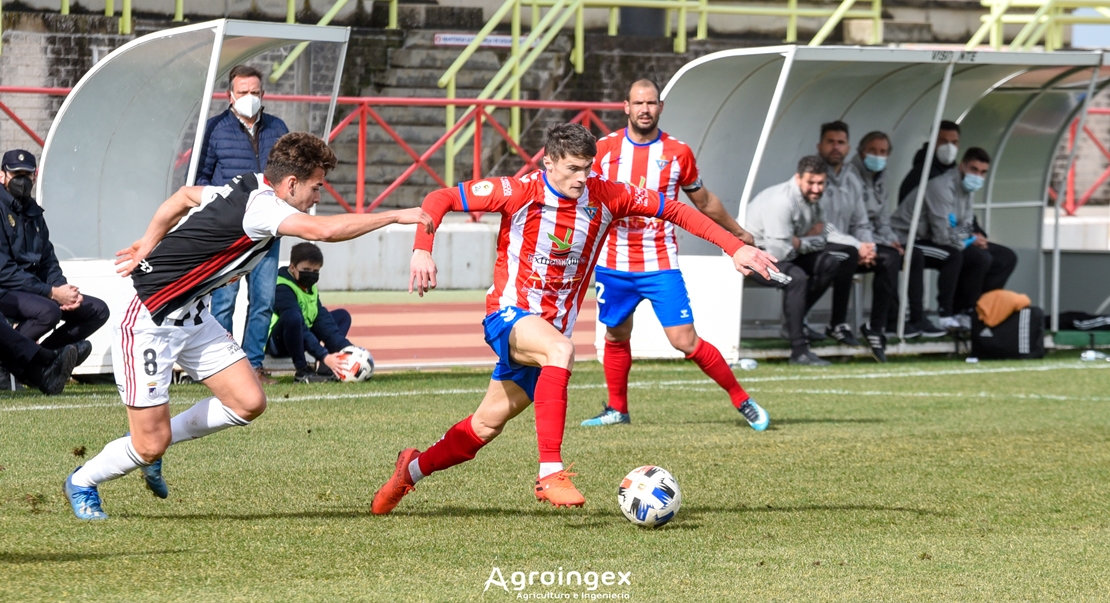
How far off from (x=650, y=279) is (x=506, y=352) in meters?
2.79

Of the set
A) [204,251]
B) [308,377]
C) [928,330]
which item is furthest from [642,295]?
[928,330]

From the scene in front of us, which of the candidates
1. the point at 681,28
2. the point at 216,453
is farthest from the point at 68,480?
the point at 681,28

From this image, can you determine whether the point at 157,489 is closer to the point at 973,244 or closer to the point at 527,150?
the point at 973,244

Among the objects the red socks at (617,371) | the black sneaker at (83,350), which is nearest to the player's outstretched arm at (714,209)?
the red socks at (617,371)

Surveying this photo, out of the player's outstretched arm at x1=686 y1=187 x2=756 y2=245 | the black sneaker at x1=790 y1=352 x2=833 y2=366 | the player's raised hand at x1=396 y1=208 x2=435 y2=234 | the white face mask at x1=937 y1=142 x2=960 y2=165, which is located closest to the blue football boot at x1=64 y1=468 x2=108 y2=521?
the player's raised hand at x1=396 y1=208 x2=435 y2=234

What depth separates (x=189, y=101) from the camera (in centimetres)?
1177

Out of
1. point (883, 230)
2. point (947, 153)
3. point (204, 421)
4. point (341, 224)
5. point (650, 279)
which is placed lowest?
point (204, 421)

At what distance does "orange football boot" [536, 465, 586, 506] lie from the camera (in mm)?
5816

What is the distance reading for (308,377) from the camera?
35.2 ft

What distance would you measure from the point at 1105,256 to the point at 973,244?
1.65 m

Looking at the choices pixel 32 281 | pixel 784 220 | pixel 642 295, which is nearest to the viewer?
pixel 642 295

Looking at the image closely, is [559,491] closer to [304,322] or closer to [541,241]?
[541,241]

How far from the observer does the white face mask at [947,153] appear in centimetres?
1348

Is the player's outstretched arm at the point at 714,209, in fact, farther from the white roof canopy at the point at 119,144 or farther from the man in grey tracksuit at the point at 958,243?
the man in grey tracksuit at the point at 958,243
